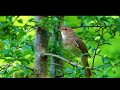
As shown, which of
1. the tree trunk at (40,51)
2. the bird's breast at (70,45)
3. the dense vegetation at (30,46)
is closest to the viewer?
the dense vegetation at (30,46)

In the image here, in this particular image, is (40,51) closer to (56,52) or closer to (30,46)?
(30,46)

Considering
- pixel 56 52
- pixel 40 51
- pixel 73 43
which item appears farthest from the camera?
pixel 73 43

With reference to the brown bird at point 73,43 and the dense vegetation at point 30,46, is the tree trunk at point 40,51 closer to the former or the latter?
the dense vegetation at point 30,46

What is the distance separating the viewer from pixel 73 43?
2891mm

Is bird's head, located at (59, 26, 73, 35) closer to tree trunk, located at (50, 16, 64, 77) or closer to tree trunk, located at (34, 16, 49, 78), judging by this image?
tree trunk, located at (50, 16, 64, 77)

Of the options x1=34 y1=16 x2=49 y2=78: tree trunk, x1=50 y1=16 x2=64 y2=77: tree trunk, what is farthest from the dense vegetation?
x1=50 y1=16 x2=64 y2=77: tree trunk

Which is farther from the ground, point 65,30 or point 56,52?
point 65,30

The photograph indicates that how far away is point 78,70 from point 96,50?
143 mm

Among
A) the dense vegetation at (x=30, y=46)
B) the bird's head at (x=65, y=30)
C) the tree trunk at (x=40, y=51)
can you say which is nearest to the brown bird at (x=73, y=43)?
the bird's head at (x=65, y=30)

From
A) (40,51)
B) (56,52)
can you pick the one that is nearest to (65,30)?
(56,52)

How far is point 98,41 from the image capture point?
7.75ft

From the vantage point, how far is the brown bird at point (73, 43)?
2.72 meters
